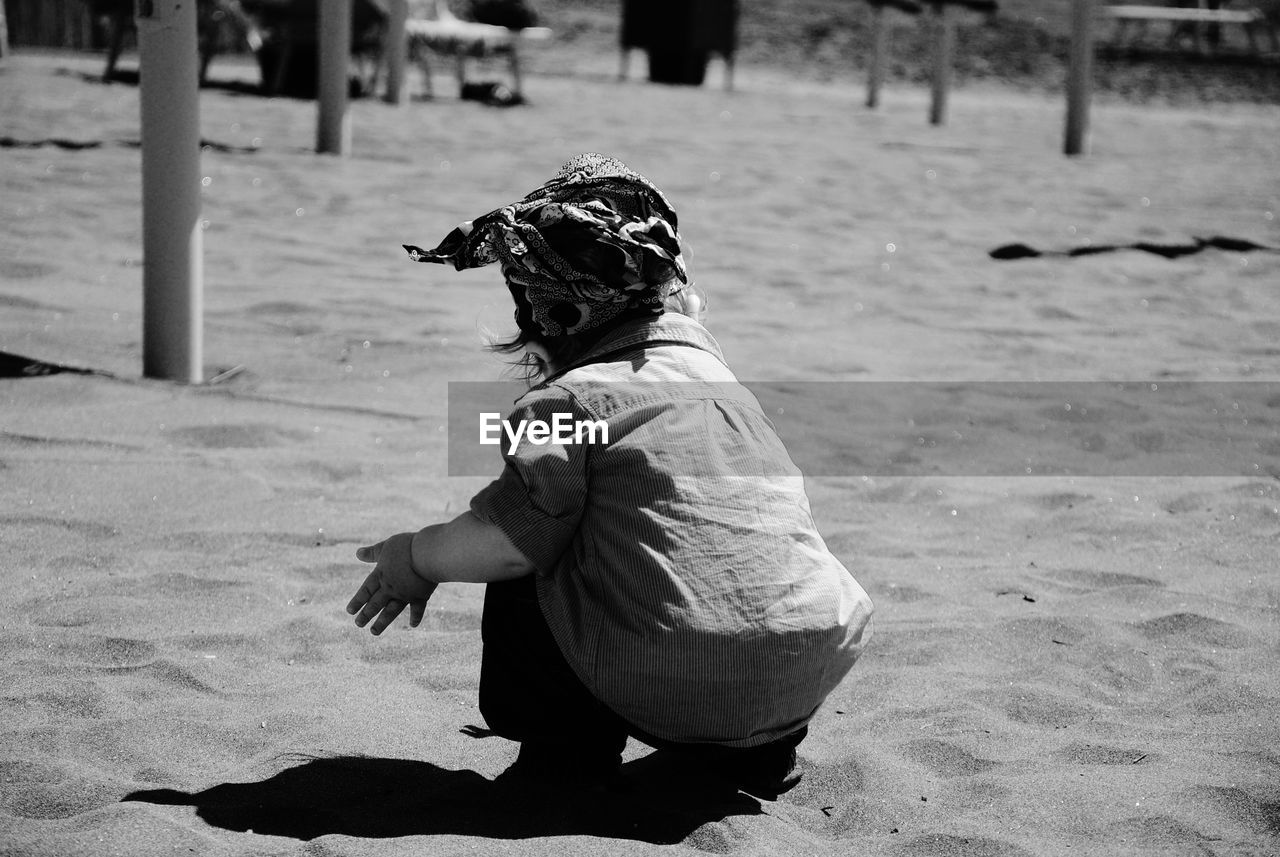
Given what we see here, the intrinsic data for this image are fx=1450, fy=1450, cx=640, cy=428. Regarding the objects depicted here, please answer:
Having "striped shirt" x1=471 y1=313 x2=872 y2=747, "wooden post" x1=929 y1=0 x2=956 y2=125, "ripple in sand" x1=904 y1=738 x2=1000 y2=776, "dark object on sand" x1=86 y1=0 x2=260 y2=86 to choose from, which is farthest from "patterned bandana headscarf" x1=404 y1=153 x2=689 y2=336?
"wooden post" x1=929 y1=0 x2=956 y2=125

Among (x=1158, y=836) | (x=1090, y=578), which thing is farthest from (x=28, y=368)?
(x=1158, y=836)

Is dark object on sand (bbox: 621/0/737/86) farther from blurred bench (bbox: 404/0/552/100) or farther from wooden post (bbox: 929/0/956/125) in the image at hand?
wooden post (bbox: 929/0/956/125)

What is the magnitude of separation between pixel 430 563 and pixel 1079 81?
9778 millimetres

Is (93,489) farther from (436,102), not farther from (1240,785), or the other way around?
(436,102)

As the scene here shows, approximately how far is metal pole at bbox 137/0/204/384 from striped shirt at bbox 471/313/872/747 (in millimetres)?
2614

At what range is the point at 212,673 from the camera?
259cm

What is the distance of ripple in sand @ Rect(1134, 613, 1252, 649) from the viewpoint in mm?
2938

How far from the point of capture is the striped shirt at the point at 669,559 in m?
2.03

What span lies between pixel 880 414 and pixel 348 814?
277 centimetres

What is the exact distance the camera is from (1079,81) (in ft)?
35.3

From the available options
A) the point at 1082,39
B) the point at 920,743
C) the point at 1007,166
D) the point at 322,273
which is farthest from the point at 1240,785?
the point at 1082,39

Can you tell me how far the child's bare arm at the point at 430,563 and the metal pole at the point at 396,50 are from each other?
9.44 metres

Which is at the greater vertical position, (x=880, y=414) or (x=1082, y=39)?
(x=1082, y=39)

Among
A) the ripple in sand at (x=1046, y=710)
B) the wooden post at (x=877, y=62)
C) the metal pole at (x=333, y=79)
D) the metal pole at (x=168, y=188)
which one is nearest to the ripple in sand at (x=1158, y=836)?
the ripple in sand at (x=1046, y=710)
